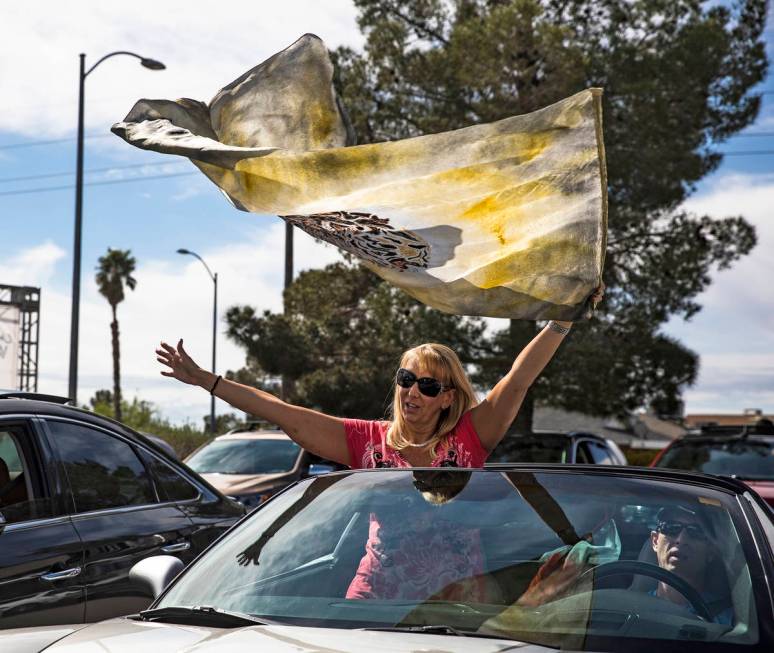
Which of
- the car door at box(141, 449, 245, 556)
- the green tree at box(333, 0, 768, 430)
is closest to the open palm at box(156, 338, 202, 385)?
the car door at box(141, 449, 245, 556)

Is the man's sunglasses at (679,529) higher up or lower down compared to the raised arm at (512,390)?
lower down

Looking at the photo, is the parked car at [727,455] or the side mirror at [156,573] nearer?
the side mirror at [156,573]

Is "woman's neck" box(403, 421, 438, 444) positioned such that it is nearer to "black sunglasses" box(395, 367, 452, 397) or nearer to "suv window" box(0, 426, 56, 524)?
"black sunglasses" box(395, 367, 452, 397)

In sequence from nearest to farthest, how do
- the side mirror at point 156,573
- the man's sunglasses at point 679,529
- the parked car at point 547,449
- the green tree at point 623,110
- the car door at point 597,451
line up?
the man's sunglasses at point 679,529
the side mirror at point 156,573
the parked car at point 547,449
the car door at point 597,451
the green tree at point 623,110

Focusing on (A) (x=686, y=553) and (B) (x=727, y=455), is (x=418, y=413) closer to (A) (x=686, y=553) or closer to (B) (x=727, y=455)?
(A) (x=686, y=553)

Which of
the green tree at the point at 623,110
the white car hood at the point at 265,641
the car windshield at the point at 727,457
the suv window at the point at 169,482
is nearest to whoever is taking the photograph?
the white car hood at the point at 265,641

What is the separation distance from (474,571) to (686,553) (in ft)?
2.04

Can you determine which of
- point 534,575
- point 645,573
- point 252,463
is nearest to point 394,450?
point 534,575

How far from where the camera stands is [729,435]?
546 inches

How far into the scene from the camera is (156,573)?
3676 millimetres

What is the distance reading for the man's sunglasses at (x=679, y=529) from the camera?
3465 mm

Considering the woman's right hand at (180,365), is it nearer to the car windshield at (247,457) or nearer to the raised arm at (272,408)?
the raised arm at (272,408)

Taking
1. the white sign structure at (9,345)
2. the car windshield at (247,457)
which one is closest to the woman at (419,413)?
the car windshield at (247,457)

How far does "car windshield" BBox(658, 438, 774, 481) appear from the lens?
12625 mm
